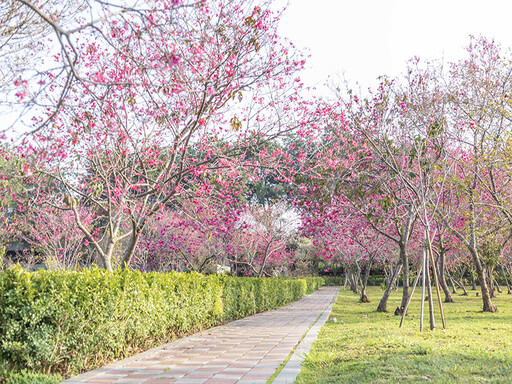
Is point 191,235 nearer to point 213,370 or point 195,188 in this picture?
point 195,188

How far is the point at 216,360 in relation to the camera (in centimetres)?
622

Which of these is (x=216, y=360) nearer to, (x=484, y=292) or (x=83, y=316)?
(x=83, y=316)

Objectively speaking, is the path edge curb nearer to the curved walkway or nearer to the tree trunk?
the curved walkway

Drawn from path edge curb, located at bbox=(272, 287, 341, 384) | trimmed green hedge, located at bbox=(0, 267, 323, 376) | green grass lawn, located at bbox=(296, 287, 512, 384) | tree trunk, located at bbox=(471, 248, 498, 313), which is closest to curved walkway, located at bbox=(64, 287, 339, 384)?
path edge curb, located at bbox=(272, 287, 341, 384)

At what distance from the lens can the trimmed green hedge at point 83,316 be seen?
4.71 meters

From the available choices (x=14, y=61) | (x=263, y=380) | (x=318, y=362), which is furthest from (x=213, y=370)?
(x=14, y=61)

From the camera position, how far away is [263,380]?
4984 millimetres

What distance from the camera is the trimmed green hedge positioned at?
471 cm

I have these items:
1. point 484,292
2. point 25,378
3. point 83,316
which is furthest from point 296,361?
point 484,292

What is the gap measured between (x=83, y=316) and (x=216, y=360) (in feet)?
6.39

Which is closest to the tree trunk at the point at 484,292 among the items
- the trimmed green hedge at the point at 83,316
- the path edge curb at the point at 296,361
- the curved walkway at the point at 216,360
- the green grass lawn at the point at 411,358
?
the green grass lawn at the point at 411,358

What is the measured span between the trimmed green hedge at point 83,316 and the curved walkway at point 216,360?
0.80 ft

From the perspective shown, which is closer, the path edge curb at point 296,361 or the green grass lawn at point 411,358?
the green grass lawn at point 411,358

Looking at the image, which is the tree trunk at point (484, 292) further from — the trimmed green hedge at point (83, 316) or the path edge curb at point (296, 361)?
the trimmed green hedge at point (83, 316)
